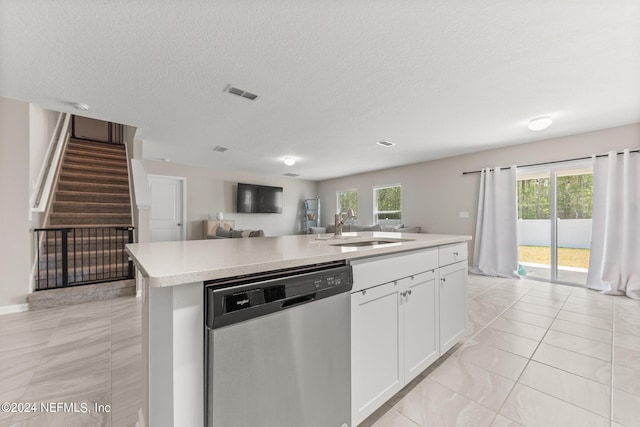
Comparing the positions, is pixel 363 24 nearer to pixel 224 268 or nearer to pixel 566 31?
pixel 566 31

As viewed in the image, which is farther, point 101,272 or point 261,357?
point 101,272

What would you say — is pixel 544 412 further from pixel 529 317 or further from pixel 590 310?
pixel 590 310

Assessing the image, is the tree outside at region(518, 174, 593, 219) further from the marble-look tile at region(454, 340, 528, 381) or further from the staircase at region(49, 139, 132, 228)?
the staircase at region(49, 139, 132, 228)

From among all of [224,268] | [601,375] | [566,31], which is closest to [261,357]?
[224,268]

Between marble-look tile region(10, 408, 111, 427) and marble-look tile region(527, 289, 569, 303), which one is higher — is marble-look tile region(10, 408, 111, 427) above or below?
above

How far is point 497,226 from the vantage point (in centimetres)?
457

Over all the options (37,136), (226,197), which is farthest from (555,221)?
(37,136)

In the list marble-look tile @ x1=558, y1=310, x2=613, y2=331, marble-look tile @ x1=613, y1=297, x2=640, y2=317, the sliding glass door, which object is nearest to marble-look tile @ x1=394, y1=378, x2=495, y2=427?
marble-look tile @ x1=558, y1=310, x2=613, y2=331

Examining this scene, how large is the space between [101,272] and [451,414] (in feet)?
15.5

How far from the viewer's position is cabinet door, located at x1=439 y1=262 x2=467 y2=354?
71.9 inches

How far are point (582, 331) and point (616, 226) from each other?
217 cm

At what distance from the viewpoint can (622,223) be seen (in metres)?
3.44

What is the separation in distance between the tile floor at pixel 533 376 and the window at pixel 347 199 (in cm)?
493

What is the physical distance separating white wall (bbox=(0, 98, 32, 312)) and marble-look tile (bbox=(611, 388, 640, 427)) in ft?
17.0
